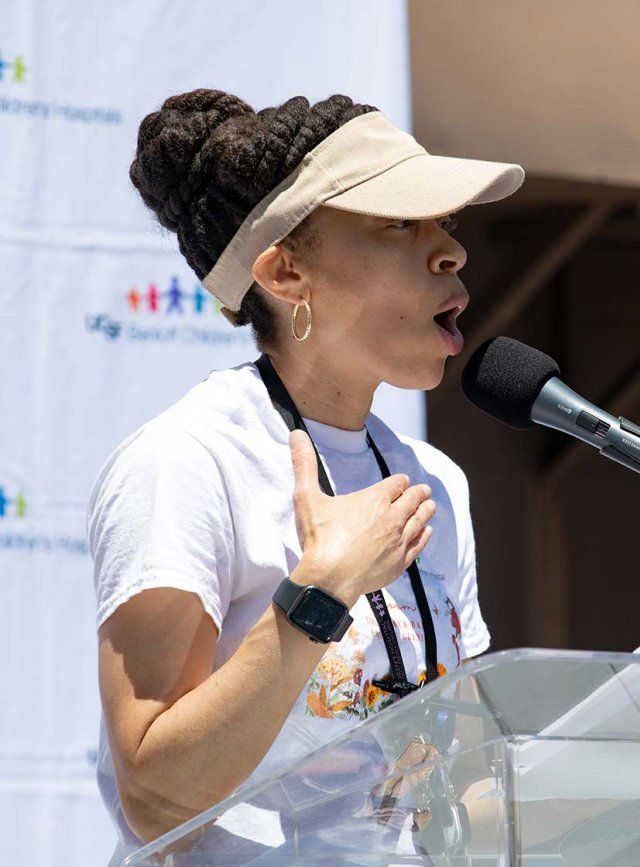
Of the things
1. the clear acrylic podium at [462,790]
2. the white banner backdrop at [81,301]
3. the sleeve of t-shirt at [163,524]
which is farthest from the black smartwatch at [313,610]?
the white banner backdrop at [81,301]

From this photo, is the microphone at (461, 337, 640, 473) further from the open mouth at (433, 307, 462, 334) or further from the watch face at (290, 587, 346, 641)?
the watch face at (290, 587, 346, 641)

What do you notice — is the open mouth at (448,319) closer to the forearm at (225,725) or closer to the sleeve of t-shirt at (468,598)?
the sleeve of t-shirt at (468,598)

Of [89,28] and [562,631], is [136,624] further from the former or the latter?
[562,631]

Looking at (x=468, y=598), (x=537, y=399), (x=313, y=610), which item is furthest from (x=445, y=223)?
(x=313, y=610)

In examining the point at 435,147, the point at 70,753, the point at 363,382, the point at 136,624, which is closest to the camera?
the point at 136,624

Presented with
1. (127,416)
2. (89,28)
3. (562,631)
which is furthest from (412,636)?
(562,631)

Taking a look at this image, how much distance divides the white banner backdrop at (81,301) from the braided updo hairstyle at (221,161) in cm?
94

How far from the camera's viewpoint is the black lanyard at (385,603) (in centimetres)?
136

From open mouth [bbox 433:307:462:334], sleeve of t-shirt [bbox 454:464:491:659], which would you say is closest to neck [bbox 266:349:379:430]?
open mouth [bbox 433:307:462:334]

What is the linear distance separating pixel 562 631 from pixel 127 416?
127 inches

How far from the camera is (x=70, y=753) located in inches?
97.2

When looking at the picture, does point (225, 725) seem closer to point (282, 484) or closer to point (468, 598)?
point (282, 484)

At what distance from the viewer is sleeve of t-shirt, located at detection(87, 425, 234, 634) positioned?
4.09ft

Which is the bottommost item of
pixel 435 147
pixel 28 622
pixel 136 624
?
pixel 28 622
